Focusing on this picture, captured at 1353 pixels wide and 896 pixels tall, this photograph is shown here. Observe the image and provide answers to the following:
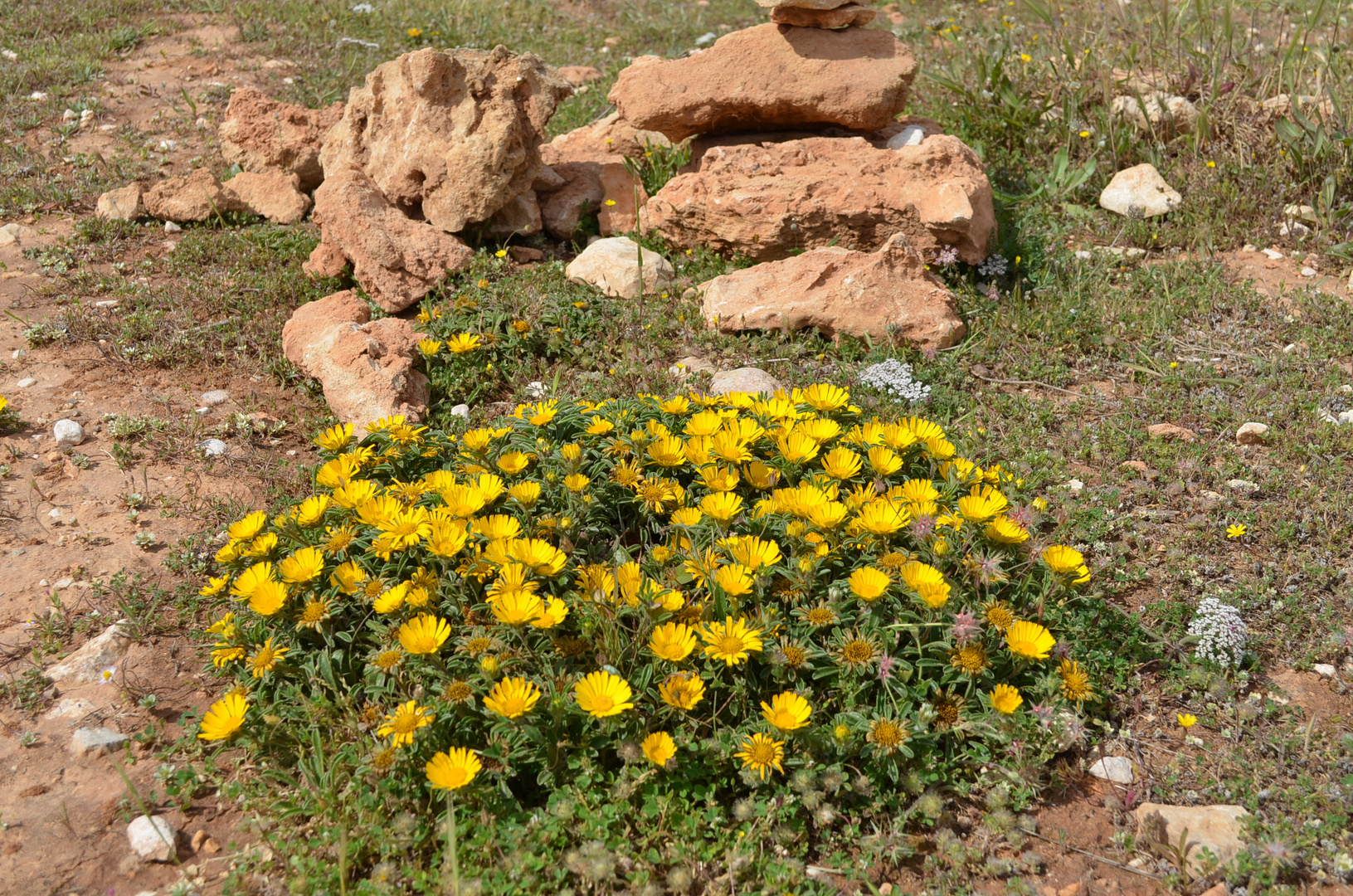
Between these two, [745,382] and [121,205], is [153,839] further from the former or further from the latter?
[121,205]

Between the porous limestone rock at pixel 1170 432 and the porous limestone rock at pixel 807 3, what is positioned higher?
the porous limestone rock at pixel 807 3

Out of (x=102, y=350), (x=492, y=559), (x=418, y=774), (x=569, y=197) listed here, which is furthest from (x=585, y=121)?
(x=418, y=774)

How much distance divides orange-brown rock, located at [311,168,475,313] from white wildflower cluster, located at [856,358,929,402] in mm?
2163

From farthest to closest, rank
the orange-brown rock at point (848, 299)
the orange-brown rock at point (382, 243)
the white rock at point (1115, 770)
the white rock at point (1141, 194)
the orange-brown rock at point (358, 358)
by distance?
the white rock at point (1141, 194) < the orange-brown rock at point (382, 243) < the orange-brown rock at point (848, 299) < the orange-brown rock at point (358, 358) < the white rock at point (1115, 770)

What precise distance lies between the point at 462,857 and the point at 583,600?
0.71 metres

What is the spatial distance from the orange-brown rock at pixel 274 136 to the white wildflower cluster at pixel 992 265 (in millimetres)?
3903

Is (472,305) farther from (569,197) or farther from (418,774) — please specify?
(418,774)

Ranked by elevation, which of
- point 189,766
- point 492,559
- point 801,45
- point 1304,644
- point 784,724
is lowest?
point 1304,644

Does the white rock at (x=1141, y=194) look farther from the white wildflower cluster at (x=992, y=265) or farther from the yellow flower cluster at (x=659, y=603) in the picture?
the yellow flower cluster at (x=659, y=603)

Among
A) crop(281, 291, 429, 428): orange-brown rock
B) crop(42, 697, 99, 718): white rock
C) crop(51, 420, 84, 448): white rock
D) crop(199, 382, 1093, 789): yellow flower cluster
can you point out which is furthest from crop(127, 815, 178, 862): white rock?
crop(51, 420, 84, 448): white rock

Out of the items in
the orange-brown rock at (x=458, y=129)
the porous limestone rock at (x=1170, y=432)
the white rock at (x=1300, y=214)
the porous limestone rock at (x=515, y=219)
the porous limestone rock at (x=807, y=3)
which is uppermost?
the porous limestone rock at (x=807, y=3)

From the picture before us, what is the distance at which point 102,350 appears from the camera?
452 cm

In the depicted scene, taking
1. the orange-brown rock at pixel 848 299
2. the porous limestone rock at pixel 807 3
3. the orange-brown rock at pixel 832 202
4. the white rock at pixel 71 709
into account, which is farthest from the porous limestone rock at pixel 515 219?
the white rock at pixel 71 709

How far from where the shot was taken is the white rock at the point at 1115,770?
2689mm
